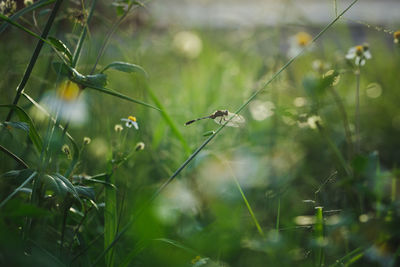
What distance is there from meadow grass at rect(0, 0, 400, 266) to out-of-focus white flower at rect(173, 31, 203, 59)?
1cm

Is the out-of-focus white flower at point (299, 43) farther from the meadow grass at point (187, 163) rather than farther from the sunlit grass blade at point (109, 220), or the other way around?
the sunlit grass blade at point (109, 220)

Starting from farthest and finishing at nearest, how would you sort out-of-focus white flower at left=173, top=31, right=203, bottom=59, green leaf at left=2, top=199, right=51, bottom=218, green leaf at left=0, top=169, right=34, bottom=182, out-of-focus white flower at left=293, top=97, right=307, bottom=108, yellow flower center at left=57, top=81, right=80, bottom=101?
out-of-focus white flower at left=173, top=31, right=203, bottom=59
out-of-focus white flower at left=293, top=97, right=307, bottom=108
yellow flower center at left=57, top=81, right=80, bottom=101
green leaf at left=0, top=169, right=34, bottom=182
green leaf at left=2, top=199, right=51, bottom=218

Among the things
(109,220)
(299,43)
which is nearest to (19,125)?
(109,220)

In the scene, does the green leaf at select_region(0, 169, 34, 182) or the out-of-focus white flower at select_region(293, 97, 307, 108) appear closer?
the green leaf at select_region(0, 169, 34, 182)

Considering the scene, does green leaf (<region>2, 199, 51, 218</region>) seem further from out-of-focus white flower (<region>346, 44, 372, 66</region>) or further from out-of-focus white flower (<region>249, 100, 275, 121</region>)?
out-of-focus white flower (<region>346, 44, 372, 66</region>)

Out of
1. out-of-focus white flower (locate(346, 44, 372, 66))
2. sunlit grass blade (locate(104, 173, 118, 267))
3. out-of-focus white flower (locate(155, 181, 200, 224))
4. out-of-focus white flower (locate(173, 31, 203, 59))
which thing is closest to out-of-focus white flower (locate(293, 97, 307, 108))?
out-of-focus white flower (locate(346, 44, 372, 66))

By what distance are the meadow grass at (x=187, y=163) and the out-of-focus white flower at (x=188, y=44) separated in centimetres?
1

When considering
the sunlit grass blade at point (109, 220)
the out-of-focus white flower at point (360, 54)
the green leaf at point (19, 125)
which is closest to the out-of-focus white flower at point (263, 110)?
the out-of-focus white flower at point (360, 54)

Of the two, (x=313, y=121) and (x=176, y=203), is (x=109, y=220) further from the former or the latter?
(x=313, y=121)

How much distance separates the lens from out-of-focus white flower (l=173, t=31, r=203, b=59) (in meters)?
2.02

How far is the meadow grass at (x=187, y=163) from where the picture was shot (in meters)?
0.60

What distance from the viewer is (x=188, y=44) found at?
2021mm

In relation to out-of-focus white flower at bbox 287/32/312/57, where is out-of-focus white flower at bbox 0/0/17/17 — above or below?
below

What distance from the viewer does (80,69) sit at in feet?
3.83
